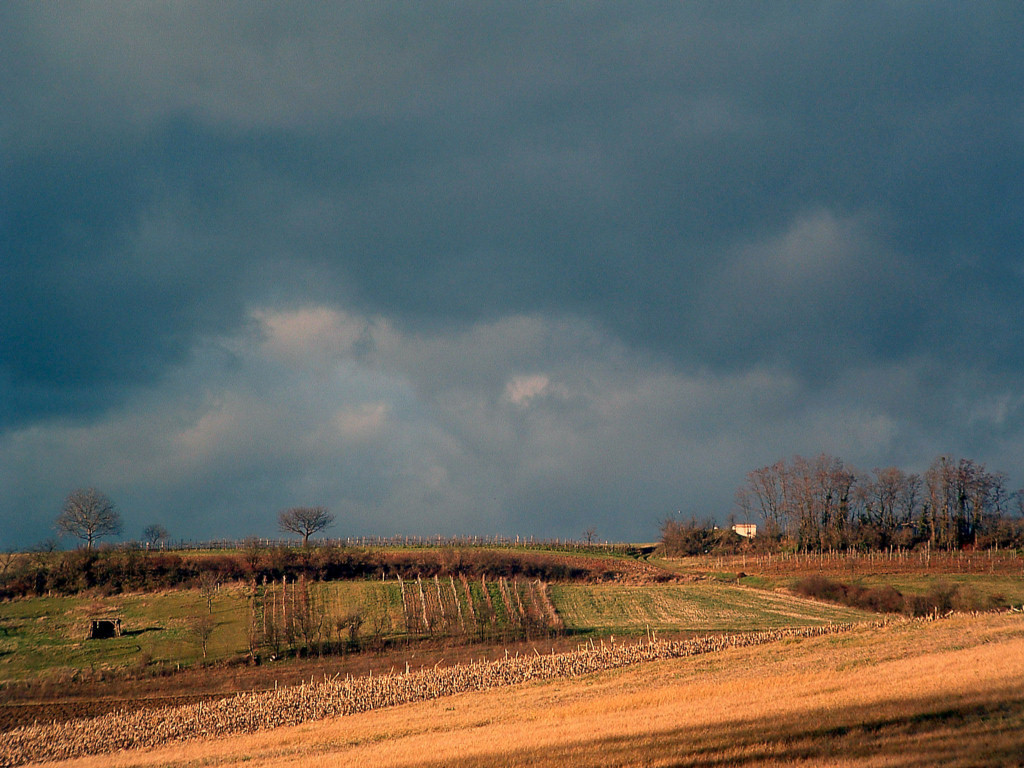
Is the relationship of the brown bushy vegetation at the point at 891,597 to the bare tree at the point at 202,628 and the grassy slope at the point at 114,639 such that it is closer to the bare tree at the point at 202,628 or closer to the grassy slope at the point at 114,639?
the grassy slope at the point at 114,639

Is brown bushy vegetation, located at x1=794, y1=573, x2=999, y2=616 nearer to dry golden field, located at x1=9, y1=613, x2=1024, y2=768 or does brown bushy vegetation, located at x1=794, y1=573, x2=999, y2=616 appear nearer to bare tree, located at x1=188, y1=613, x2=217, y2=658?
dry golden field, located at x1=9, y1=613, x2=1024, y2=768

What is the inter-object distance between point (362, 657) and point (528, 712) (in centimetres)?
3270

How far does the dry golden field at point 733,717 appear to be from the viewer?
65.0 feet

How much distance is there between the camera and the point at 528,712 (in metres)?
35.5

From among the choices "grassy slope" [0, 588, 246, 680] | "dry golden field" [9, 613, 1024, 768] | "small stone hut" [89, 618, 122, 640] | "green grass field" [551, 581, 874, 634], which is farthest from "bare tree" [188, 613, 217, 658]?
"green grass field" [551, 581, 874, 634]

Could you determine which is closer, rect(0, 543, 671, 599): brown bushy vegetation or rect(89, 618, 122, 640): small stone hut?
rect(89, 618, 122, 640): small stone hut

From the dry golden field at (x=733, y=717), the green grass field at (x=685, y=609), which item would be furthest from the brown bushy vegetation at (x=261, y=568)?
the dry golden field at (x=733, y=717)

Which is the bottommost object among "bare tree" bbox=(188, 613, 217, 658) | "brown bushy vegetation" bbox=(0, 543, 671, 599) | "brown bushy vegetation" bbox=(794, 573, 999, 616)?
"brown bushy vegetation" bbox=(794, 573, 999, 616)

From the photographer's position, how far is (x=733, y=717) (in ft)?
84.2

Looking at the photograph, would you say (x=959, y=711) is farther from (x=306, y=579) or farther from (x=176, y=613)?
(x=306, y=579)

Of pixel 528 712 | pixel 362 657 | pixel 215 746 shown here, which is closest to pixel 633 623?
pixel 362 657

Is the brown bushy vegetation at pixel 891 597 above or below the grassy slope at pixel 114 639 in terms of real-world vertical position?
below

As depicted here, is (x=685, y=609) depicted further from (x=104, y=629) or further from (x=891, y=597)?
(x=104, y=629)

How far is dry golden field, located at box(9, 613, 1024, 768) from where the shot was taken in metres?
19.8
